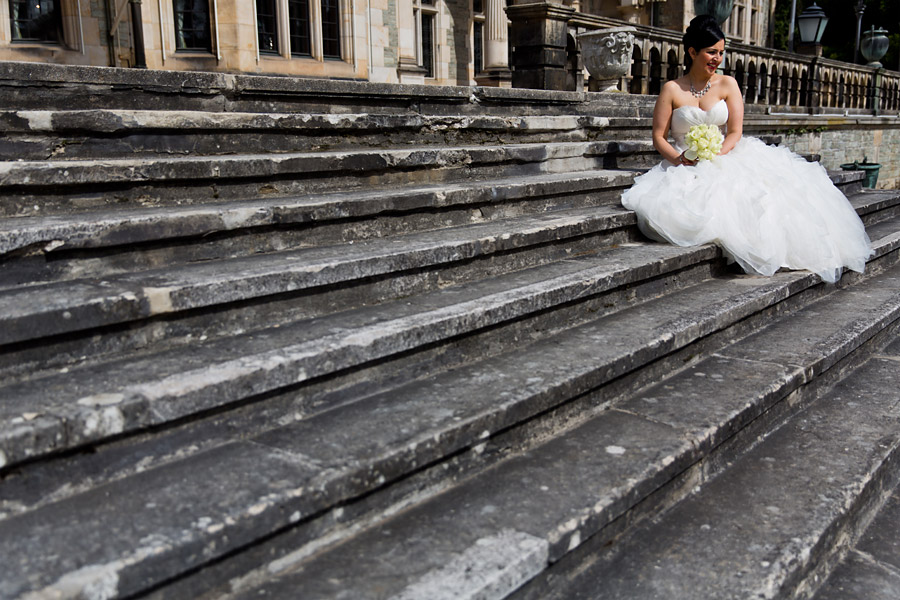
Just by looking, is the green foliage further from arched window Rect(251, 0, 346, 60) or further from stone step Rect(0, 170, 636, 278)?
stone step Rect(0, 170, 636, 278)

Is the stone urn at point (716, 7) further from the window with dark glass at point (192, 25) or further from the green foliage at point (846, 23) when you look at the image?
the green foliage at point (846, 23)

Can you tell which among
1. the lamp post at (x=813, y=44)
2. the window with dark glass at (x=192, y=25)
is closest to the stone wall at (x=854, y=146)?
the lamp post at (x=813, y=44)

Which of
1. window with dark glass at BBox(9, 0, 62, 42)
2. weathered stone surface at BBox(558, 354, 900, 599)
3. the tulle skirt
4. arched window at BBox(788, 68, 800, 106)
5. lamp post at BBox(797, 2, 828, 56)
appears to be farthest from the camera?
lamp post at BBox(797, 2, 828, 56)

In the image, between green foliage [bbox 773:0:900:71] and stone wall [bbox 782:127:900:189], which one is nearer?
stone wall [bbox 782:127:900:189]

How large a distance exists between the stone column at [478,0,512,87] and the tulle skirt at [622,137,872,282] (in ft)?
38.7

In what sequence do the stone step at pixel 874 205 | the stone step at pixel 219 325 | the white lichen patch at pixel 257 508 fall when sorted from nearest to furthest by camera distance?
1. the white lichen patch at pixel 257 508
2. the stone step at pixel 219 325
3. the stone step at pixel 874 205

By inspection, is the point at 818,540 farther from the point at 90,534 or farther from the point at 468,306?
the point at 90,534

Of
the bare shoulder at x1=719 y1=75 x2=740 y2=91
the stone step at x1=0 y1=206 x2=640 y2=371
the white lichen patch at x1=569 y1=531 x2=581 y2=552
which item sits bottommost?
the white lichen patch at x1=569 y1=531 x2=581 y2=552

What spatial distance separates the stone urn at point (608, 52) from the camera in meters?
8.41

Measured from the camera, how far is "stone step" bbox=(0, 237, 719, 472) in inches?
76.7

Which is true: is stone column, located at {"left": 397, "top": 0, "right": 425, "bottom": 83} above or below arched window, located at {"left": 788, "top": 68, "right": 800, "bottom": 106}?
above

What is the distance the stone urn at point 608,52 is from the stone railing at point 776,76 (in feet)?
1.18

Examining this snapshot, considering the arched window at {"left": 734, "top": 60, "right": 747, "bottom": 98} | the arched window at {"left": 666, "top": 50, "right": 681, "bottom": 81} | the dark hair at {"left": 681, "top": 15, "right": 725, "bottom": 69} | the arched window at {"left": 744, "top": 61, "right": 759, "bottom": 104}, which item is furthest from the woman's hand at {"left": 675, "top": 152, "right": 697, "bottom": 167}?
the arched window at {"left": 744, "top": 61, "right": 759, "bottom": 104}

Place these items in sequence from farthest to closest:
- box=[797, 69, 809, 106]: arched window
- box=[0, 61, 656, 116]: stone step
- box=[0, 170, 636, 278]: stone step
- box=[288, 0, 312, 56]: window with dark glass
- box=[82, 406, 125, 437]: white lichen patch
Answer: box=[797, 69, 809, 106]: arched window < box=[288, 0, 312, 56]: window with dark glass < box=[0, 61, 656, 116]: stone step < box=[0, 170, 636, 278]: stone step < box=[82, 406, 125, 437]: white lichen patch
